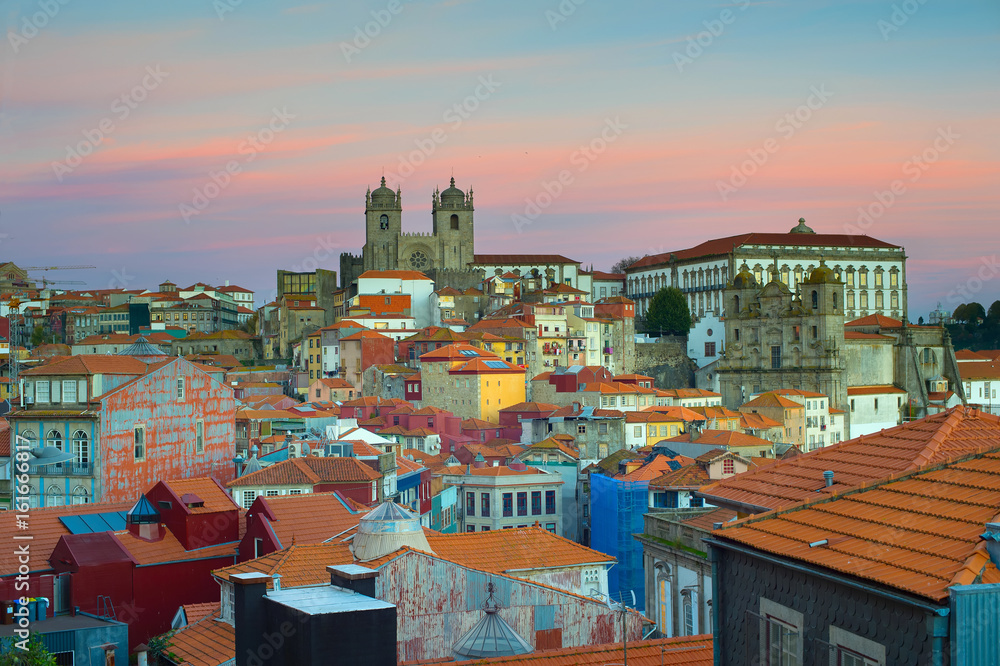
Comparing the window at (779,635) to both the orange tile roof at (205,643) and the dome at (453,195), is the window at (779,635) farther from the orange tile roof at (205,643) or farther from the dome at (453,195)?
the dome at (453,195)

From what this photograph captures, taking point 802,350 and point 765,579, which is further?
point 802,350

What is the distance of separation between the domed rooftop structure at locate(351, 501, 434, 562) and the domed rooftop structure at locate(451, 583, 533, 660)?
5.32 feet

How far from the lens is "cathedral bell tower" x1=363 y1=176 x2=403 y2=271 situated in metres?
101

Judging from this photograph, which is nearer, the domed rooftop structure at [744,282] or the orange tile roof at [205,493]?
the orange tile roof at [205,493]

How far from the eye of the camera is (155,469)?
1171 inches

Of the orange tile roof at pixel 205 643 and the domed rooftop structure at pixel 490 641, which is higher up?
the domed rooftop structure at pixel 490 641

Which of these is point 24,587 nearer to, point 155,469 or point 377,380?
point 155,469

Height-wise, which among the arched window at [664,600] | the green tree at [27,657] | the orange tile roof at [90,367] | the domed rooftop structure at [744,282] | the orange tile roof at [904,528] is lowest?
the arched window at [664,600]

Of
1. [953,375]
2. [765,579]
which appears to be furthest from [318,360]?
[765,579]

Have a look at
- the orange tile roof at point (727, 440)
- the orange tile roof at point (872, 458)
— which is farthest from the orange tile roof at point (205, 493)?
the orange tile roof at point (727, 440)

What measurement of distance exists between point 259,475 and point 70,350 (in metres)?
54.5

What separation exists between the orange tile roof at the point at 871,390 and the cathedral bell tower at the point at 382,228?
1676 inches

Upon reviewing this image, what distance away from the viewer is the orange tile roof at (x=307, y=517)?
67.7 ft

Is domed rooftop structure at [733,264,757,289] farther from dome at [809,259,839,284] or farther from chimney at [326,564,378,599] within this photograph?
chimney at [326,564,378,599]
